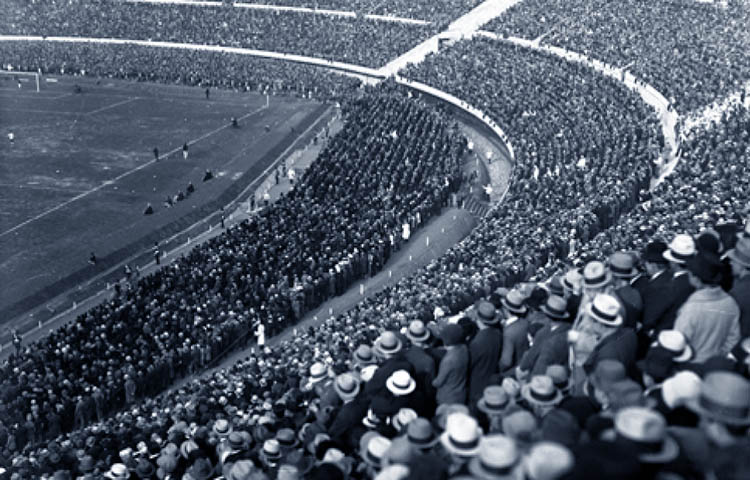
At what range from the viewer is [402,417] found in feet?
30.9

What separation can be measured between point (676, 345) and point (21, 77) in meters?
73.9

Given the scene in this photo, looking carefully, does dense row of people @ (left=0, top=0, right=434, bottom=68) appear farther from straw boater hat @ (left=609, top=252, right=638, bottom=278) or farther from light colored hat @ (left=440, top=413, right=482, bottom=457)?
light colored hat @ (left=440, top=413, right=482, bottom=457)

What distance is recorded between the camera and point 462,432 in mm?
7414

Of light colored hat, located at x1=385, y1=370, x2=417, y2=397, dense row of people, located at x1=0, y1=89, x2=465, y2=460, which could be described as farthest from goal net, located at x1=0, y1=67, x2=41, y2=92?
light colored hat, located at x1=385, y1=370, x2=417, y2=397

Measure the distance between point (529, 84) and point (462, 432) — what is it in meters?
46.5

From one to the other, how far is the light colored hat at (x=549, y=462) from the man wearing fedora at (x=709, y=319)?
12.8 ft

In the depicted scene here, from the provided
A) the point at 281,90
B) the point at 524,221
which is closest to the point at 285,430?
the point at 524,221

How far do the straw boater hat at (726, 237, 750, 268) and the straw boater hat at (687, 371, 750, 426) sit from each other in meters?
4.32

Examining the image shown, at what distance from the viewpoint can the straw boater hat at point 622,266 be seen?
10.8 m

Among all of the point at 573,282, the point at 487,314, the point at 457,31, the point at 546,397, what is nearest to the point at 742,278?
the point at 573,282

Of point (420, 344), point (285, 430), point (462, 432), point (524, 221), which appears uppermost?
point (462, 432)

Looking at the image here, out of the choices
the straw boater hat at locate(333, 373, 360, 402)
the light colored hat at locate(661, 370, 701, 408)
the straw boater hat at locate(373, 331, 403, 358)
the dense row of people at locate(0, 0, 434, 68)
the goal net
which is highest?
the light colored hat at locate(661, 370, 701, 408)

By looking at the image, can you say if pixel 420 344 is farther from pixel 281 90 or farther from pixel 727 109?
pixel 281 90

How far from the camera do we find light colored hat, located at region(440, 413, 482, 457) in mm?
7383
